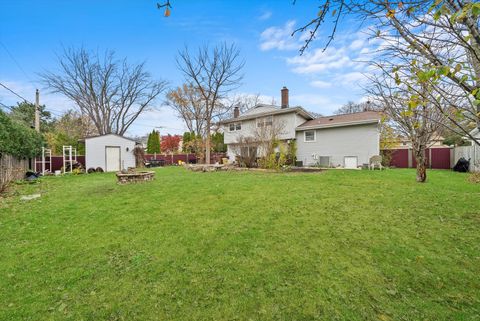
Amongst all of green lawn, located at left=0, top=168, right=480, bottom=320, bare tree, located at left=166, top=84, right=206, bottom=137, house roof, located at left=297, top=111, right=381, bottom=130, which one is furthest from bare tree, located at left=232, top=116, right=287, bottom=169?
bare tree, located at left=166, top=84, right=206, bottom=137

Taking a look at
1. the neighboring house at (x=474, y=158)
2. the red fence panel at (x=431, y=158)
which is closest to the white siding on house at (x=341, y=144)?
the red fence panel at (x=431, y=158)

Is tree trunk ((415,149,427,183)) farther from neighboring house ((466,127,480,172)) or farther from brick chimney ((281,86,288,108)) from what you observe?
brick chimney ((281,86,288,108))

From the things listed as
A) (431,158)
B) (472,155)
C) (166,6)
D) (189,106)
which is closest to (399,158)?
(431,158)

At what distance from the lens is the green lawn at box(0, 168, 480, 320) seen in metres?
2.46

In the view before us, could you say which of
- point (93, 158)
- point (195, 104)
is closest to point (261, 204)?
point (93, 158)

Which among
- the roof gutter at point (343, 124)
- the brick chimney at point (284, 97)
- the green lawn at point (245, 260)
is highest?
the brick chimney at point (284, 97)

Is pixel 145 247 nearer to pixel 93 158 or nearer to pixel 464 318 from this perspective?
pixel 464 318

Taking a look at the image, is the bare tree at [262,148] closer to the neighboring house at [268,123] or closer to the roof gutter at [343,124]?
the neighboring house at [268,123]

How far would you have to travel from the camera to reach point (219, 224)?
4645 mm

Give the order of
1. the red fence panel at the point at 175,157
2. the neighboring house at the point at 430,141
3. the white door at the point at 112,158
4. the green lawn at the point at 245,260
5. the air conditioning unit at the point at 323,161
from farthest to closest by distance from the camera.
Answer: the red fence panel at the point at 175,157 < the white door at the point at 112,158 < the air conditioning unit at the point at 323,161 < the neighboring house at the point at 430,141 < the green lawn at the point at 245,260

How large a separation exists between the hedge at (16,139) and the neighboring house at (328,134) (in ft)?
41.7

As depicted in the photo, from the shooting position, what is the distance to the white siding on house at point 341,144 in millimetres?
14984

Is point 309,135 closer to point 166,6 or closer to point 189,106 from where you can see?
point 166,6

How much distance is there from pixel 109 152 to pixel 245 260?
1887 centimetres
